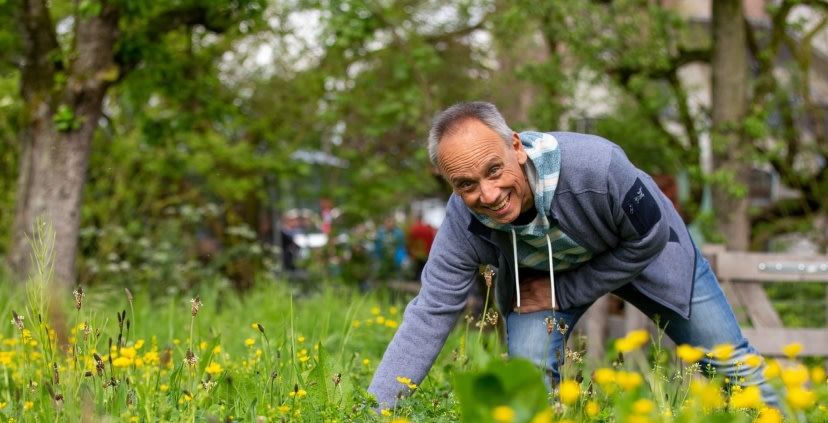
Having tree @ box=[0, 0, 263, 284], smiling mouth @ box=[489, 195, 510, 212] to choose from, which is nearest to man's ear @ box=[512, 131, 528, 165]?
smiling mouth @ box=[489, 195, 510, 212]

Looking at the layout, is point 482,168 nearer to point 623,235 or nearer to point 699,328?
point 623,235

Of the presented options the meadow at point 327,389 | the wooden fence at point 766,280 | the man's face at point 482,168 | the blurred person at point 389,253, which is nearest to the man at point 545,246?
the man's face at point 482,168

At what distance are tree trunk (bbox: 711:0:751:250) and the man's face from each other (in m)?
6.23

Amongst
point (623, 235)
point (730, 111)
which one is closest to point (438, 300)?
point (623, 235)

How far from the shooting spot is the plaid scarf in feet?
10.2

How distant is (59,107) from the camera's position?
6.92m

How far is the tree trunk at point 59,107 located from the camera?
6.97 m

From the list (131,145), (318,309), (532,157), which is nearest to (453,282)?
(532,157)

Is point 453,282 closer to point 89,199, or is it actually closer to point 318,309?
point 318,309

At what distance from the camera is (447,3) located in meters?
13.5

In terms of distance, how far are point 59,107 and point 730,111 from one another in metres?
5.73

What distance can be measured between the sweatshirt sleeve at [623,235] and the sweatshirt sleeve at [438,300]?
0.44m

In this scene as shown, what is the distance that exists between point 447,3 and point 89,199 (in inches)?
219

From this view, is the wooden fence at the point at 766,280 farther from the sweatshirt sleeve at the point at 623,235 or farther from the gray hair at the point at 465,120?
the gray hair at the point at 465,120
